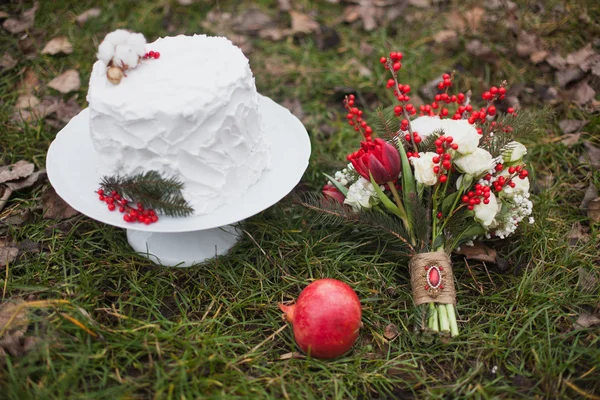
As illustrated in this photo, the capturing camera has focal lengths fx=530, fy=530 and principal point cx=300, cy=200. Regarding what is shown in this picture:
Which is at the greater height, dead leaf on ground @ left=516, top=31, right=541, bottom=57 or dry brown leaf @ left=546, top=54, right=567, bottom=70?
dead leaf on ground @ left=516, top=31, right=541, bottom=57

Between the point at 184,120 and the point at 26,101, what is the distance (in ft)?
5.84

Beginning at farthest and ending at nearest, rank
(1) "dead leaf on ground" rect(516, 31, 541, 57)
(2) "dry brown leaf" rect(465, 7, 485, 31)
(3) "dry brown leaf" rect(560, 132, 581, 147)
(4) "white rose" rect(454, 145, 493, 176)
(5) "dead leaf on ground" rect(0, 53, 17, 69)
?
(2) "dry brown leaf" rect(465, 7, 485, 31) < (1) "dead leaf on ground" rect(516, 31, 541, 57) < (5) "dead leaf on ground" rect(0, 53, 17, 69) < (3) "dry brown leaf" rect(560, 132, 581, 147) < (4) "white rose" rect(454, 145, 493, 176)

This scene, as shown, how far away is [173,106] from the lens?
76.5 inches

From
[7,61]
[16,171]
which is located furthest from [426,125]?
[7,61]

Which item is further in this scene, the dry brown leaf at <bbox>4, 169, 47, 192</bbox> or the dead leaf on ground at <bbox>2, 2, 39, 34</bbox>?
the dead leaf on ground at <bbox>2, 2, 39, 34</bbox>

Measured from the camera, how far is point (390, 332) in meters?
2.17

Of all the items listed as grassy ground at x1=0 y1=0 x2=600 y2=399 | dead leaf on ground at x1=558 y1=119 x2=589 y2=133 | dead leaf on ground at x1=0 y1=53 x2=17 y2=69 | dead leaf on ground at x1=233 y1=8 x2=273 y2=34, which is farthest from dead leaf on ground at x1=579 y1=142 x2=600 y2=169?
dead leaf on ground at x1=0 y1=53 x2=17 y2=69

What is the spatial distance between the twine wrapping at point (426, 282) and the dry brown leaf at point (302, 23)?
2.32 m

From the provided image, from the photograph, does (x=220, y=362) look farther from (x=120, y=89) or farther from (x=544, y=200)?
(x=544, y=200)

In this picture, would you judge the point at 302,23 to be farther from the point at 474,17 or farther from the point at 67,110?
the point at 67,110

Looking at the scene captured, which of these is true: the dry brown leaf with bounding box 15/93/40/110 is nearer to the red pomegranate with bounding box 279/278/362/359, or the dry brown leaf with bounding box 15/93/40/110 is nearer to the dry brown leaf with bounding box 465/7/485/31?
the red pomegranate with bounding box 279/278/362/359

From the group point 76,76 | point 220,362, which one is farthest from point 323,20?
point 220,362

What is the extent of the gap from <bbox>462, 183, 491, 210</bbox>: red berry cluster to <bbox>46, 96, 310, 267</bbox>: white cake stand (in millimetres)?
703

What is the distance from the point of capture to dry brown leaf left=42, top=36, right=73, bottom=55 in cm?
347
